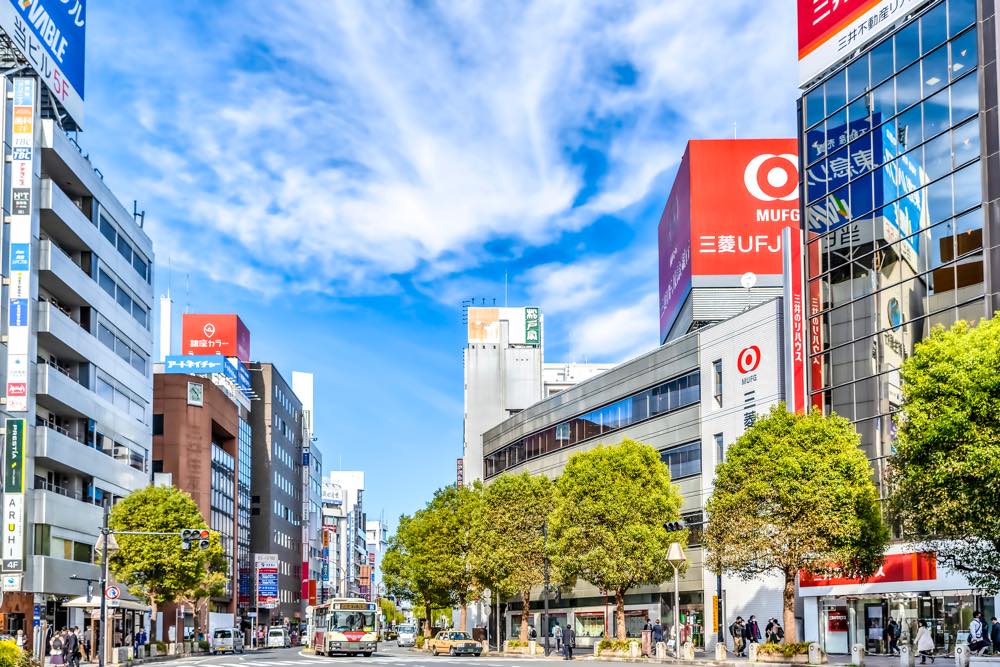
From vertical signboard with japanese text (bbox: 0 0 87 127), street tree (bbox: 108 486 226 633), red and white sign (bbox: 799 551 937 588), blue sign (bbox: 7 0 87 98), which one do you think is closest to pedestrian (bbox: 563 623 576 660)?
red and white sign (bbox: 799 551 937 588)

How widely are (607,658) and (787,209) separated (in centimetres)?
3866

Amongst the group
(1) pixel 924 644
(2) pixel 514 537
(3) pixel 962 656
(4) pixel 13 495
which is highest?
(4) pixel 13 495

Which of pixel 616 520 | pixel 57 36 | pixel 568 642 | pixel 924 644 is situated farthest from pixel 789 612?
pixel 57 36

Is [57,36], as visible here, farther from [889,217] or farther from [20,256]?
[889,217]

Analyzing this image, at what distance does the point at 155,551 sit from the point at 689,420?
112ft

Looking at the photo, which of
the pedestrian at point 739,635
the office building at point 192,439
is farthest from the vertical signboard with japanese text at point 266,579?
the pedestrian at point 739,635

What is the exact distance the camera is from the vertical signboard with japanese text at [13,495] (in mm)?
60719

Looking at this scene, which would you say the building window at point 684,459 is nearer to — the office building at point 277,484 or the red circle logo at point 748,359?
the red circle logo at point 748,359

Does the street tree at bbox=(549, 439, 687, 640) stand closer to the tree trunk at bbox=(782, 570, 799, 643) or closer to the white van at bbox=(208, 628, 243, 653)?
the tree trunk at bbox=(782, 570, 799, 643)

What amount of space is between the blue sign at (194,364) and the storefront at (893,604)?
7883 centimetres

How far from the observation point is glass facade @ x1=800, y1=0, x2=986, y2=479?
46.6 meters

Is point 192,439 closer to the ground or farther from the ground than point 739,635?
farther from the ground

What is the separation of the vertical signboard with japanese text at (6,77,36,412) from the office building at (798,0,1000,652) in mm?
40178

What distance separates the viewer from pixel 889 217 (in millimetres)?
51375
